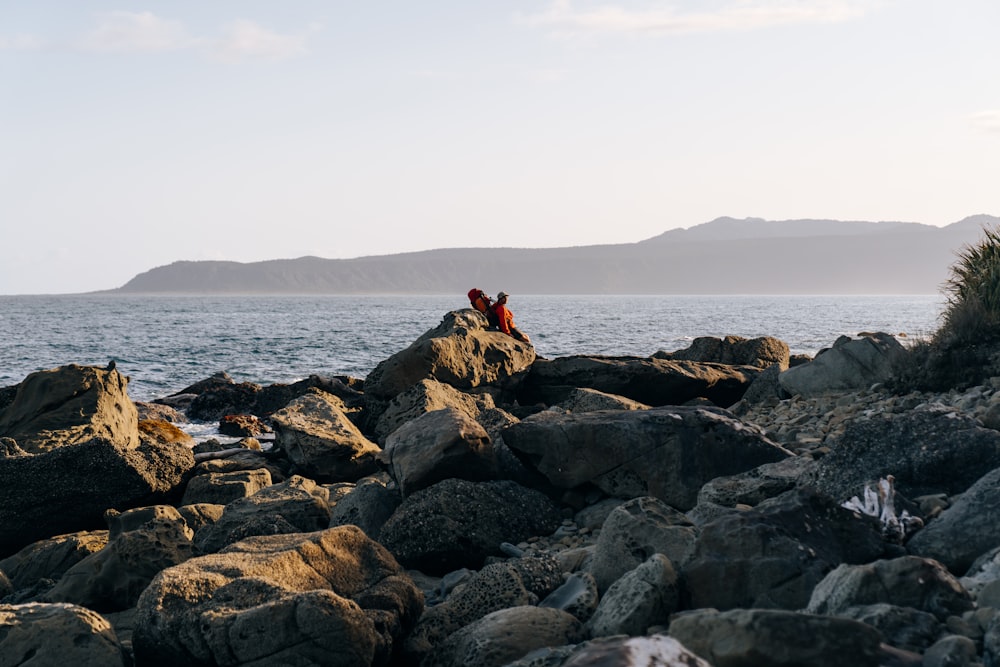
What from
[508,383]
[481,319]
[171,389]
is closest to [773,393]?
[508,383]

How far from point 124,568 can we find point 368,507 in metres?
2.42

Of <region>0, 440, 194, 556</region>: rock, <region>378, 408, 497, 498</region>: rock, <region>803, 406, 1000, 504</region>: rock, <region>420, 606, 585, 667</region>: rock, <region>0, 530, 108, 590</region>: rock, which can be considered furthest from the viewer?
<region>0, 440, 194, 556</region>: rock

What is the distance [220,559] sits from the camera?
708 cm

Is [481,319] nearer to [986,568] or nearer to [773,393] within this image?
[773,393]

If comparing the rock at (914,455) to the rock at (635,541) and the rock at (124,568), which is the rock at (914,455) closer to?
the rock at (635,541)

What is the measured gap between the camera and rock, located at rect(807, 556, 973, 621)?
16.0ft

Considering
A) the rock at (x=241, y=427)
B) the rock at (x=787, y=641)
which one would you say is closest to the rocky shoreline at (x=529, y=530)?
the rock at (x=787, y=641)

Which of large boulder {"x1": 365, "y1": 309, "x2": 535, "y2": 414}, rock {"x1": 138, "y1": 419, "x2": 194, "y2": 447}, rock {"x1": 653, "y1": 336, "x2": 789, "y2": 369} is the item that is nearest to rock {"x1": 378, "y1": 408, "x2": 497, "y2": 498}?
large boulder {"x1": 365, "y1": 309, "x2": 535, "y2": 414}

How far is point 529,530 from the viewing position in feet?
29.8

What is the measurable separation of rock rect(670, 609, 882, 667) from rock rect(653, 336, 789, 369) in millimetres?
15062

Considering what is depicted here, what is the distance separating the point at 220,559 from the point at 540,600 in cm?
241

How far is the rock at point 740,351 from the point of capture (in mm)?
19312

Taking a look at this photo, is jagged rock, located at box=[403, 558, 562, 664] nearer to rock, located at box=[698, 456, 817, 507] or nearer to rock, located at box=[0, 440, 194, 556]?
rock, located at box=[698, 456, 817, 507]

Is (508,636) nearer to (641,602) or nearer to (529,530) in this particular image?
(641,602)
